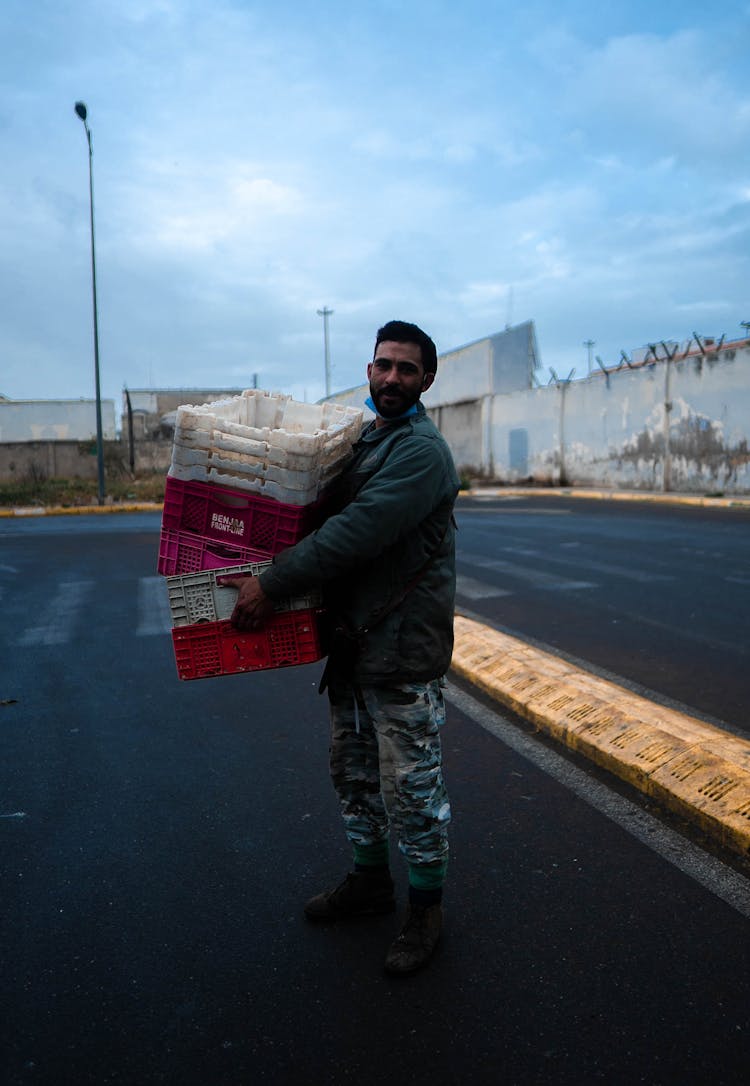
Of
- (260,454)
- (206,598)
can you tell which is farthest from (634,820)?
(260,454)

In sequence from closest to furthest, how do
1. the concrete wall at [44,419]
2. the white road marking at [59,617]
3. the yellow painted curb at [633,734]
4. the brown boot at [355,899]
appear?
1. the brown boot at [355,899]
2. the yellow painted curb at [633,734]
3. the white road marking at [59,617]
4. the concrete wall at [44,419]

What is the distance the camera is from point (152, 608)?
927cm

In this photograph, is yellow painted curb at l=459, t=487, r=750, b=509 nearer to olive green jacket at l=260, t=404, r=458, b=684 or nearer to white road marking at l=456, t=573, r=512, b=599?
white road marking at l=456, t=573, r=512, b=599

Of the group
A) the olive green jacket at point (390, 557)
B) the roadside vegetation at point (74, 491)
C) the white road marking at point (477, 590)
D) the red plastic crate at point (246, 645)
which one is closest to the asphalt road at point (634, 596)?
the white road marking at point (477, 590)

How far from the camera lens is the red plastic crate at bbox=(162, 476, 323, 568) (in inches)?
118

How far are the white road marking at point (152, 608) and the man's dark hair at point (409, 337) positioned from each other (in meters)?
5.58

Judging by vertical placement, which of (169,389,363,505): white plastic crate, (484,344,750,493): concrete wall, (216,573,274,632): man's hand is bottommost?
(216,573,274,632): man's hand

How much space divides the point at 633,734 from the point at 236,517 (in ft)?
8.06

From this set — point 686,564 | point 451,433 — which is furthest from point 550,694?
point 451,433

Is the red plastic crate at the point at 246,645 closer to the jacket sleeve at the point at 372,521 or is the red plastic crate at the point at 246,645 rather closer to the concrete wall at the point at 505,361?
the jacket sleeve at the point at 372,521

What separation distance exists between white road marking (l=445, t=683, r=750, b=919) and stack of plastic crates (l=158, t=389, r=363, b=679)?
163 cm

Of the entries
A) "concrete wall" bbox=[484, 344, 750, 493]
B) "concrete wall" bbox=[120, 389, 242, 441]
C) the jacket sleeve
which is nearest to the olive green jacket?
the jacket sleeve

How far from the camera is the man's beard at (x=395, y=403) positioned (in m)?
2.96

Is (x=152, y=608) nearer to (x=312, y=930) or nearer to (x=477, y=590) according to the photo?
(x=477, y=590)
